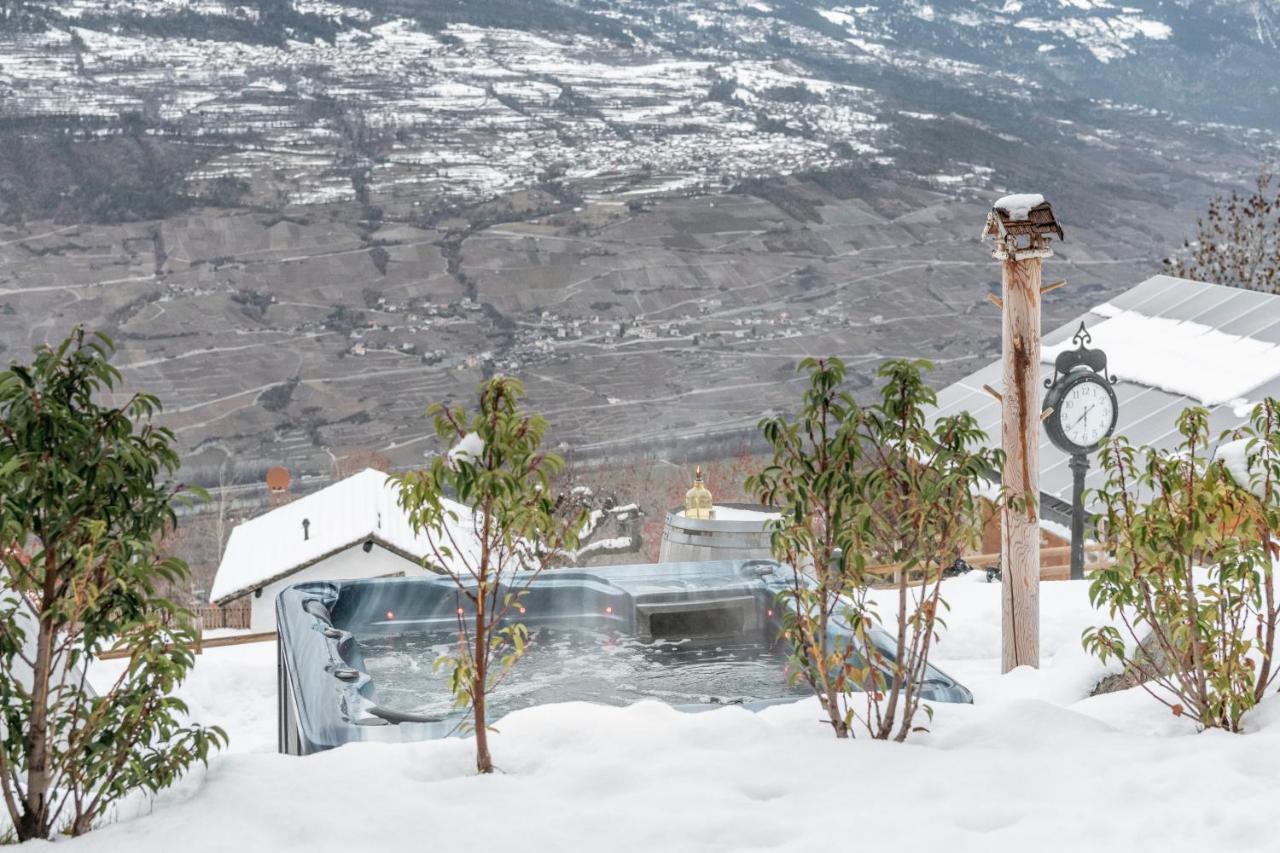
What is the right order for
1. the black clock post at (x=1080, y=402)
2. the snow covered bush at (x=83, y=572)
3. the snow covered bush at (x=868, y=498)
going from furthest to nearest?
the black clock post at (x=1080, y=402), the snow covered bush at (x=868, y=498), the snow covered bush at (x=83, y=572)

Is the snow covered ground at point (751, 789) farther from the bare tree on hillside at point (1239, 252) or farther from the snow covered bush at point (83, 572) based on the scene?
the bare tree on hillside at point (1239, 252)

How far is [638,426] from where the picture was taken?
4066cm

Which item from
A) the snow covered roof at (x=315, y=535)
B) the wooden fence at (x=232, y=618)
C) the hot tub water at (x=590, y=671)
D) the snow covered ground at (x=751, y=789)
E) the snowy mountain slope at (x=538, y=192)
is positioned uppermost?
the snowy mountain slope at (x=538, y=192)

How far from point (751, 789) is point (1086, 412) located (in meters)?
3.94

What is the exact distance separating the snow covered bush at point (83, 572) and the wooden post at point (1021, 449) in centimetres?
308

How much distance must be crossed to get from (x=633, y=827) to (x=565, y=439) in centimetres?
3698

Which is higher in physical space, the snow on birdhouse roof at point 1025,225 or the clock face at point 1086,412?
the snow on birdhouse roof at point 1025,225

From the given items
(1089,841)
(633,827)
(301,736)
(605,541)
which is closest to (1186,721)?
(1089,841)

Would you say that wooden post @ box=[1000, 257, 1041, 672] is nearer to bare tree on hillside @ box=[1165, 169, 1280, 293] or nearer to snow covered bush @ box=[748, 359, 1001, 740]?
snow covered bush @ box=[748, 359, 1001, 740]

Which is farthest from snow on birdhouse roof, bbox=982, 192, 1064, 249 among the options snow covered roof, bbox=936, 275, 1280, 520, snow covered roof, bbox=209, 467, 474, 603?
snow covered roof, bbox=209, 467, 474, 603

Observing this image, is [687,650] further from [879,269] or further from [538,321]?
[879,269]

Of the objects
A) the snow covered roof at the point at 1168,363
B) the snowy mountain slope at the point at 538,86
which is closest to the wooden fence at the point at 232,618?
the snow covered roof at the point at 1168,363

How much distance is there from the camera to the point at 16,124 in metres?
48.8

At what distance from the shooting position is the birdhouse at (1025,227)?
4.78 m
